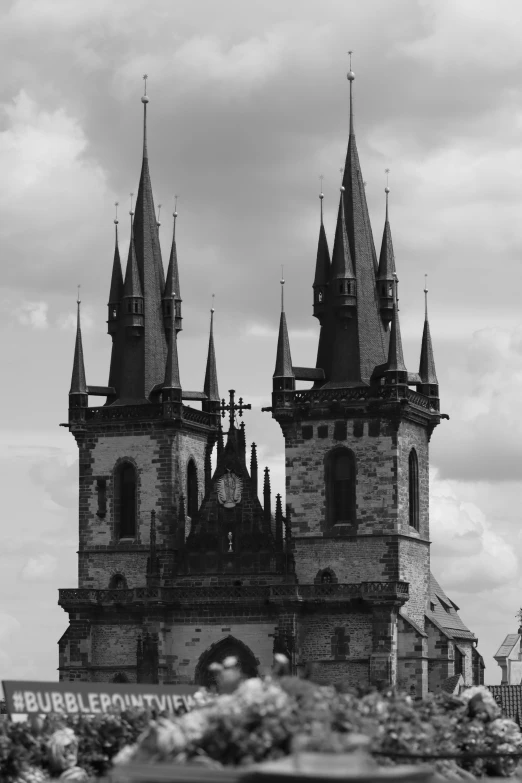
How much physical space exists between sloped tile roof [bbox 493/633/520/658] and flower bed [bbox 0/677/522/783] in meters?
68.7

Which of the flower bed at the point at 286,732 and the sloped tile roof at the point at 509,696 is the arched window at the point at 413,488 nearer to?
the sloped tile roof at the point at 509,696

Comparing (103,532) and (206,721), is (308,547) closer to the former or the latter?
(103,532)

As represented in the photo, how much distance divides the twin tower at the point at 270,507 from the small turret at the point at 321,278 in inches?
2.2

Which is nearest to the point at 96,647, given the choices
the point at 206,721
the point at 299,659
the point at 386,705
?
the point at 299,659

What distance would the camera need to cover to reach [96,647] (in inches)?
3004

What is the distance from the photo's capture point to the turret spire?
80.2 meters

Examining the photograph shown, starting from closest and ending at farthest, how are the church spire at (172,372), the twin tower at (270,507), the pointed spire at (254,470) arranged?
the twin tower at (270,507) → the pointed spire at (254,470) → the church spire at (172,372)

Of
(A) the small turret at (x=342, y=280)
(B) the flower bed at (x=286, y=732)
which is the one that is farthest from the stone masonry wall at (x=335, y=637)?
(B) the flower bed at (x=286, y=732)


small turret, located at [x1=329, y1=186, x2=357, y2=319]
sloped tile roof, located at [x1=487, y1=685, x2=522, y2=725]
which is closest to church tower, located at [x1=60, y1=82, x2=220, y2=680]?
small turret, located at [x1=329, y1=186, x2=357, y2=319]

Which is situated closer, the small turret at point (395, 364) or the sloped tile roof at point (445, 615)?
Result: the small turret at point (395, 364)

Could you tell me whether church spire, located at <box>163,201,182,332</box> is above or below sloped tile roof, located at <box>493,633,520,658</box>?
above

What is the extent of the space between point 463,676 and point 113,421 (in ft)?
56.8

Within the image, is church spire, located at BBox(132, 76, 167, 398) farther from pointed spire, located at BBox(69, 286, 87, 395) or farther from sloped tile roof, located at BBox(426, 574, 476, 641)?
sloped tile roof, located at BBox(426, 574, 476, 641)

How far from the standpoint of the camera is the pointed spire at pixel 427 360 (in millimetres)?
78750
